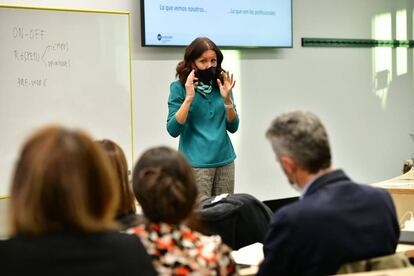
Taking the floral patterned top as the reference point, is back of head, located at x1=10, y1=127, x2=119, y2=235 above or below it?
above

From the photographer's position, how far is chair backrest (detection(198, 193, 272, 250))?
3041 mm

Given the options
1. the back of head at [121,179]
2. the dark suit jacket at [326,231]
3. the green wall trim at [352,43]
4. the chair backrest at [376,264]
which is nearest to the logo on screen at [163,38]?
the green wall trim at [352,43]

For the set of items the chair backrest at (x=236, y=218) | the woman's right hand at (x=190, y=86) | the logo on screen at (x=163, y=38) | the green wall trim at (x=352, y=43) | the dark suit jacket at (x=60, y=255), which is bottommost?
the chair backrest at (x=236, y=218)

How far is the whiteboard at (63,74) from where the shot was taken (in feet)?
14.1

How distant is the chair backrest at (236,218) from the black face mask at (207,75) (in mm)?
1189

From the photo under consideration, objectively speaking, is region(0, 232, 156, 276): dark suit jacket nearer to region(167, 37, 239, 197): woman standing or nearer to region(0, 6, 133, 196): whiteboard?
region(167, 37, 239, 197): woman standing

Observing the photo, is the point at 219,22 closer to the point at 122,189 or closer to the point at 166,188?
the point at 122,189

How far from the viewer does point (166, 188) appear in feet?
6.26

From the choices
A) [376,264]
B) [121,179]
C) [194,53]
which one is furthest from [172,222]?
[194,53]

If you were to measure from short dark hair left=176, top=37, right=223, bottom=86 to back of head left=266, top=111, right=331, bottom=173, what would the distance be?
1.96 metres

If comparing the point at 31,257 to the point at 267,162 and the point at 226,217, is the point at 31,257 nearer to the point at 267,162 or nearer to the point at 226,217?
the point at 226,217

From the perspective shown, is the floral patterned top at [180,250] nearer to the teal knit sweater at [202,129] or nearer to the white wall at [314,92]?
the teal knit sweater at [202,129]

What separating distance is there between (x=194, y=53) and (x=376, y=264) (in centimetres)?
229

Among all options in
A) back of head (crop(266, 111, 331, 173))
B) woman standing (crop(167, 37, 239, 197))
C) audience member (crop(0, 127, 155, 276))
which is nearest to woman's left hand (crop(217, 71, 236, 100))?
woman standing (crop(167, 37, 239, 197))
